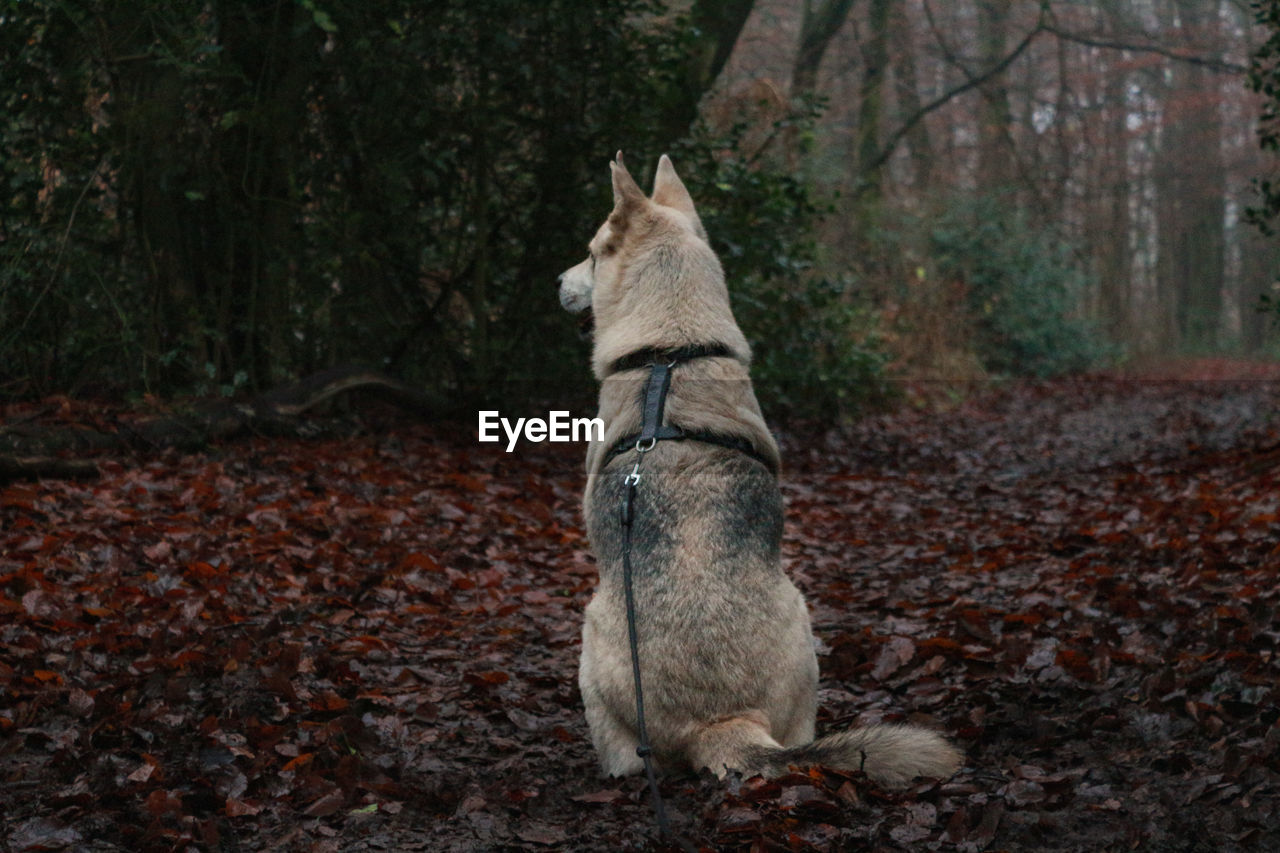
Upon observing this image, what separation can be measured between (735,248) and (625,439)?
8908 millimetres

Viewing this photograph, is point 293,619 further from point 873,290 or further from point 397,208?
point 873,290

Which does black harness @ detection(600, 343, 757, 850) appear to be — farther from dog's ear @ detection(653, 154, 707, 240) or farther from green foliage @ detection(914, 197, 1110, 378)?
green foliage @ detection(914, 197, 1110, 378)

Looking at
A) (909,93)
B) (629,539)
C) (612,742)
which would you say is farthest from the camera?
(909,93)

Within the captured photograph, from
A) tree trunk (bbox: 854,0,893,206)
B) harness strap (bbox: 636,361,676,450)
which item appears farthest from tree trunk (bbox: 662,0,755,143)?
tree trunk (bbox: 854,0,893,206)

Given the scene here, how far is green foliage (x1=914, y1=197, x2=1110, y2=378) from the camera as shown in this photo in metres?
27.7

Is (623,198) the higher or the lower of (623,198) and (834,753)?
the higher

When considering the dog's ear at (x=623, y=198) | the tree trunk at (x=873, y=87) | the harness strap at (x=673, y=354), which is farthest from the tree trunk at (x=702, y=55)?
the tree trunk at (x=873, y=87)

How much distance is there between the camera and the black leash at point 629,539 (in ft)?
12.6

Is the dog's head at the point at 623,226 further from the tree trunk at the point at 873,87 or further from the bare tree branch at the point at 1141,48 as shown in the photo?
the tree trunk at the point at 873,87

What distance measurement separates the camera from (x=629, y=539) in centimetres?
445

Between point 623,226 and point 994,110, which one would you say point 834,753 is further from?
point 994,110

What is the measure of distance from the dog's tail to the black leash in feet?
0.79
